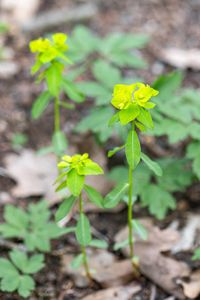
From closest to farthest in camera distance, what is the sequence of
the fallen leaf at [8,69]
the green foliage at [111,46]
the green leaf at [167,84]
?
the green leaf at [167,84] < the green foliage at [111,46] < the fallen leaf at [8,69]

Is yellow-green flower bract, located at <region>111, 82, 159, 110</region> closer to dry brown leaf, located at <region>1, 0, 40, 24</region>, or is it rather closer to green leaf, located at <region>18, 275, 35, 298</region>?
green leaf, located at <region>18, 275, 35, 298</region>

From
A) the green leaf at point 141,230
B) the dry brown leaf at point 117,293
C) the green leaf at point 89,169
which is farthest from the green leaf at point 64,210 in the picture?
the dry brown leaf at point 117,293

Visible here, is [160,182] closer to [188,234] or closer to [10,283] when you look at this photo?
[188,234]

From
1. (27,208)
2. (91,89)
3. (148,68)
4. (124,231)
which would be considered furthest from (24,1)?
(124,231)

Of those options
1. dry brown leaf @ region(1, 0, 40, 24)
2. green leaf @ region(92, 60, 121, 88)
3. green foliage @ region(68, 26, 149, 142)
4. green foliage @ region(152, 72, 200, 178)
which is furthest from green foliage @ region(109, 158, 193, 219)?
dry brown leaf @ region(1, 0, 40, 24)

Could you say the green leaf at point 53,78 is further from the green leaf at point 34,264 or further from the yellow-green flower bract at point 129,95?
the green leaf at point 34,264

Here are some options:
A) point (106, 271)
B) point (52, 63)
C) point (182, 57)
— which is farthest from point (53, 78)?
point (182, 57)
